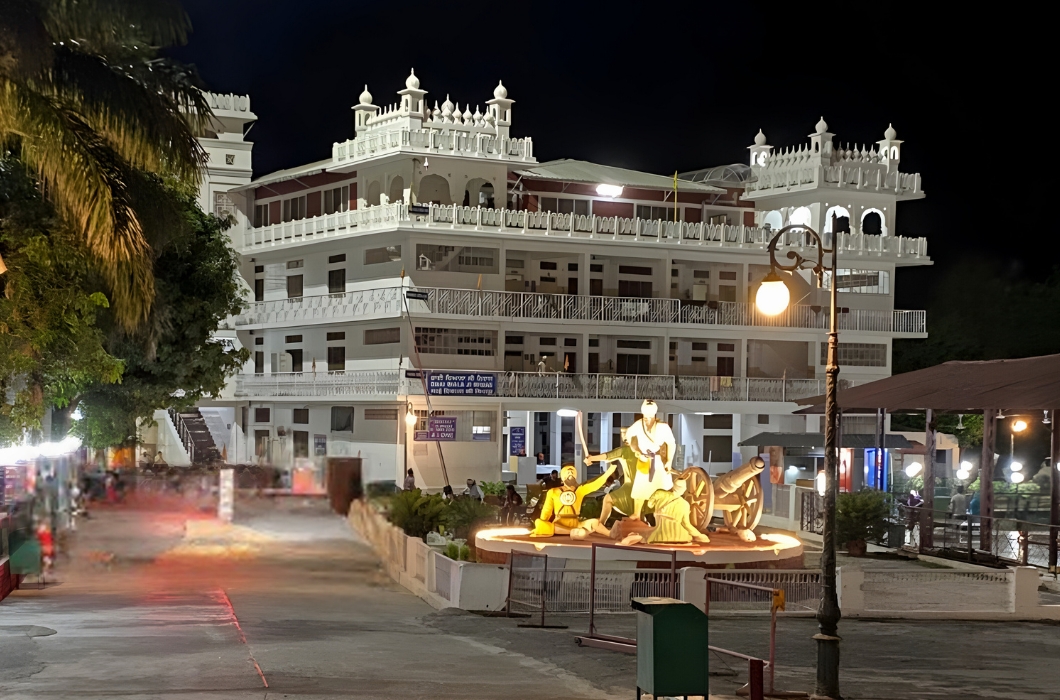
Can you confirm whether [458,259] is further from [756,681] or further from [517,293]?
[756,681]

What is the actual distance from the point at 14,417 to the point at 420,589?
697 centimetres

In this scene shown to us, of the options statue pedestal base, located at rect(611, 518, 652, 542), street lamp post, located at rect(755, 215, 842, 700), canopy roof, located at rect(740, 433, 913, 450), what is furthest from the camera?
canopy roof, located at rect(740, 433, 913, 450)

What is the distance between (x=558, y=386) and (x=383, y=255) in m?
8.48

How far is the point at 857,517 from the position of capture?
30.8 metres

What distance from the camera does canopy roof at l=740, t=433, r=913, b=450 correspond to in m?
43.8

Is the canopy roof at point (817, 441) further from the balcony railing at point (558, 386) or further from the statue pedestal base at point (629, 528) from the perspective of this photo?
the statue pedestal base at point (629, 528)

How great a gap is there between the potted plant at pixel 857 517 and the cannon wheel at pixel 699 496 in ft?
19.4

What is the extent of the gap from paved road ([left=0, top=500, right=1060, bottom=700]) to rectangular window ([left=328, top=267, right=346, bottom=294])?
32.0 m

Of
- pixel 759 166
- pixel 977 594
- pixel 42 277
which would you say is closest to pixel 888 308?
pixel 759 166

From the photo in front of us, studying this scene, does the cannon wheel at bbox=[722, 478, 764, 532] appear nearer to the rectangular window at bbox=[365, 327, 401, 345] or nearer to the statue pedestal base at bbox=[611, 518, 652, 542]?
the statue pedestal base at bbox=[611, 518, 652, 542]

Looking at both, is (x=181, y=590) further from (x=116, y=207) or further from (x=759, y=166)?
(x=759, y=166)

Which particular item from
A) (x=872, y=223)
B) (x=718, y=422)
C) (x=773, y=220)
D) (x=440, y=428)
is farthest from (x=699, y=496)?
(x=872, y=223)

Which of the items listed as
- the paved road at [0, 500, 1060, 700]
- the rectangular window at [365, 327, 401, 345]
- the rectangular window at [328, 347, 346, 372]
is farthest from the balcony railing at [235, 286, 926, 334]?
the paved road at [0, 500, 1060, 700]

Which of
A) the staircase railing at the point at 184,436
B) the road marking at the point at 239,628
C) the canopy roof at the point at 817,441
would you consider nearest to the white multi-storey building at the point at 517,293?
the staircase railing at the point at 184,436
